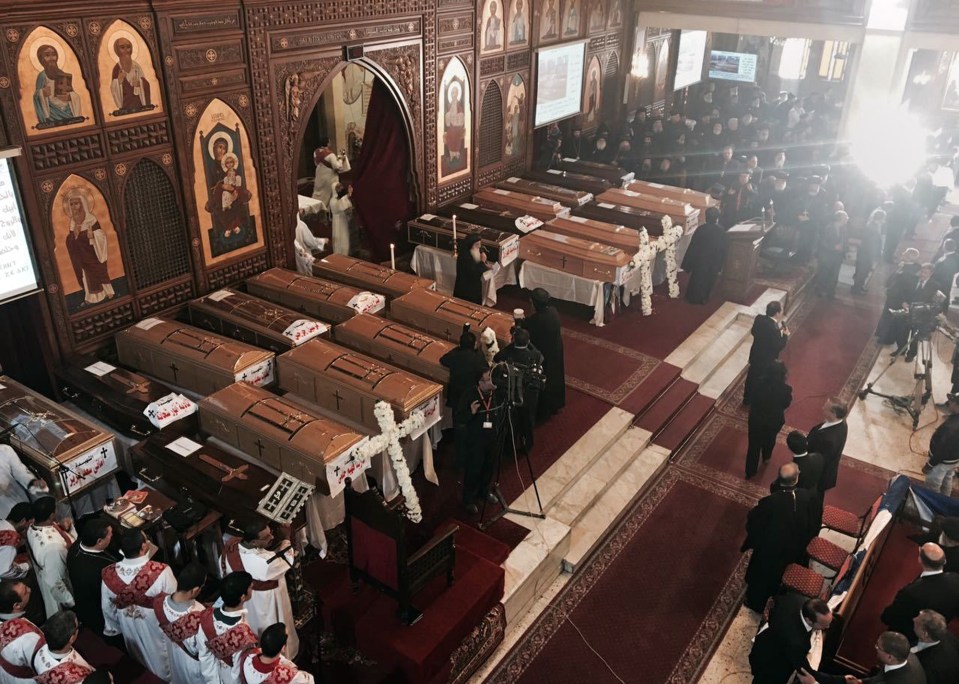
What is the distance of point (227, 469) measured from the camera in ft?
20.0

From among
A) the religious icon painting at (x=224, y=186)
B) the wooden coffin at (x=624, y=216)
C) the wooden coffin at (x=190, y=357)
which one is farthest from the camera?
the wooden coffin at (x=624, y=216)

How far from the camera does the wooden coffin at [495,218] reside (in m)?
10.9

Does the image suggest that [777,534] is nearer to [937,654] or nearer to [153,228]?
[937,654]

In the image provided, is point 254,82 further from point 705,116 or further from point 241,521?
point 705,116

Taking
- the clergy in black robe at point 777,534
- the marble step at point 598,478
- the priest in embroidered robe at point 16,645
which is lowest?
the marble step at point 598,478

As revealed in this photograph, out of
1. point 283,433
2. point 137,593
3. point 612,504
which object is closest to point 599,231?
point 612,504

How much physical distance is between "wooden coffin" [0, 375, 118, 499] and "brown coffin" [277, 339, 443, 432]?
1666mm

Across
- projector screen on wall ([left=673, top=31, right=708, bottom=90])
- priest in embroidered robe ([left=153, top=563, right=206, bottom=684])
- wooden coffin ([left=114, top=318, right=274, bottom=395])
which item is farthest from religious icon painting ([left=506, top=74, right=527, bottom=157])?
priest in embroidered robe ([left=153, top=563, right=206, bottom=684])

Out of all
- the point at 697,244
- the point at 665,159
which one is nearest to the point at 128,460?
the point at 697,244

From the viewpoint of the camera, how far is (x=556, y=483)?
7367 millimetres

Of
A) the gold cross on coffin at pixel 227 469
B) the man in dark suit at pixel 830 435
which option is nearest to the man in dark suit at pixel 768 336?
the man in dark suit at pixel 830 435

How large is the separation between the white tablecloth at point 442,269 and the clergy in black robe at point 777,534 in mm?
5109

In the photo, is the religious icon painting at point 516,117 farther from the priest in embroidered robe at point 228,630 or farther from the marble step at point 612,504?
the priest in embroidered robe at point 228,630

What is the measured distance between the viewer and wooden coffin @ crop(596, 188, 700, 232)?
451 inches
